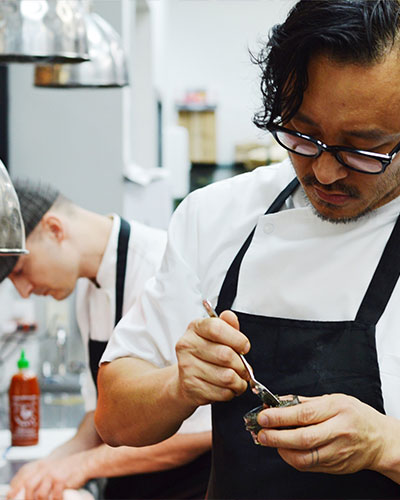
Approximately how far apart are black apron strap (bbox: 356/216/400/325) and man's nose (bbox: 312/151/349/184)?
A: 0.76ft

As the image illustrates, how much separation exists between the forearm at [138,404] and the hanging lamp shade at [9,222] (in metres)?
0.37

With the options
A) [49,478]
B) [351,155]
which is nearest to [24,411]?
[49,478]

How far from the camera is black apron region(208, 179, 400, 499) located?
1.52 meters

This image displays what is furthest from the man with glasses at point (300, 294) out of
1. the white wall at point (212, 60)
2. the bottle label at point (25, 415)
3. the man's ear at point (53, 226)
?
the white wall at point (212, 60)

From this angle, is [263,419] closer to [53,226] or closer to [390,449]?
[390,449]

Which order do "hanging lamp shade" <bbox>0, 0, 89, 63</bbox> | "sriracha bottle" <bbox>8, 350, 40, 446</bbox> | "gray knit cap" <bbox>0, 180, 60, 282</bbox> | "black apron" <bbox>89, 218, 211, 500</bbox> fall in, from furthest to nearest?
"sriracha bottle" <bbox>8, 350, 40, 446</bbox>, "gray knit cap" <bbox>0, 180, 60, 282</bbox>, "black apron" <bbox>89, 218, 211, 500</bbox>, "hanging lamp shade" <bbox>0, 0, 89, 63</bbox>

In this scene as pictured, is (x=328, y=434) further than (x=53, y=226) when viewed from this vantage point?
No

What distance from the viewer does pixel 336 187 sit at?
144cm

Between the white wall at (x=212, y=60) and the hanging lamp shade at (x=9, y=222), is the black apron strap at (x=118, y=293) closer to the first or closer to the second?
the hanging lamp shade at (x=9, y=222)

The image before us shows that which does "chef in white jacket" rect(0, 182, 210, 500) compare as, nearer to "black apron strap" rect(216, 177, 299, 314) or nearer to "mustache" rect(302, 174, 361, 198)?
"black apron strap" rect(216, 177, 299, 314)

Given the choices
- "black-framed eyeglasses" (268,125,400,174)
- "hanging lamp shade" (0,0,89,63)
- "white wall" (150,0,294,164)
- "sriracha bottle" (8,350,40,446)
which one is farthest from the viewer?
"white wall" (150,0,294,164)

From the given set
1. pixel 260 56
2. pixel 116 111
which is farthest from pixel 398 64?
pixel 116 111

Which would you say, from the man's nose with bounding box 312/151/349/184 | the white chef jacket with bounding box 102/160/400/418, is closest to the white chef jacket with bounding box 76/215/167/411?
the white chef jacket with bounding box 102/160/400/418

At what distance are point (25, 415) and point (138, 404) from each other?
1408mm
